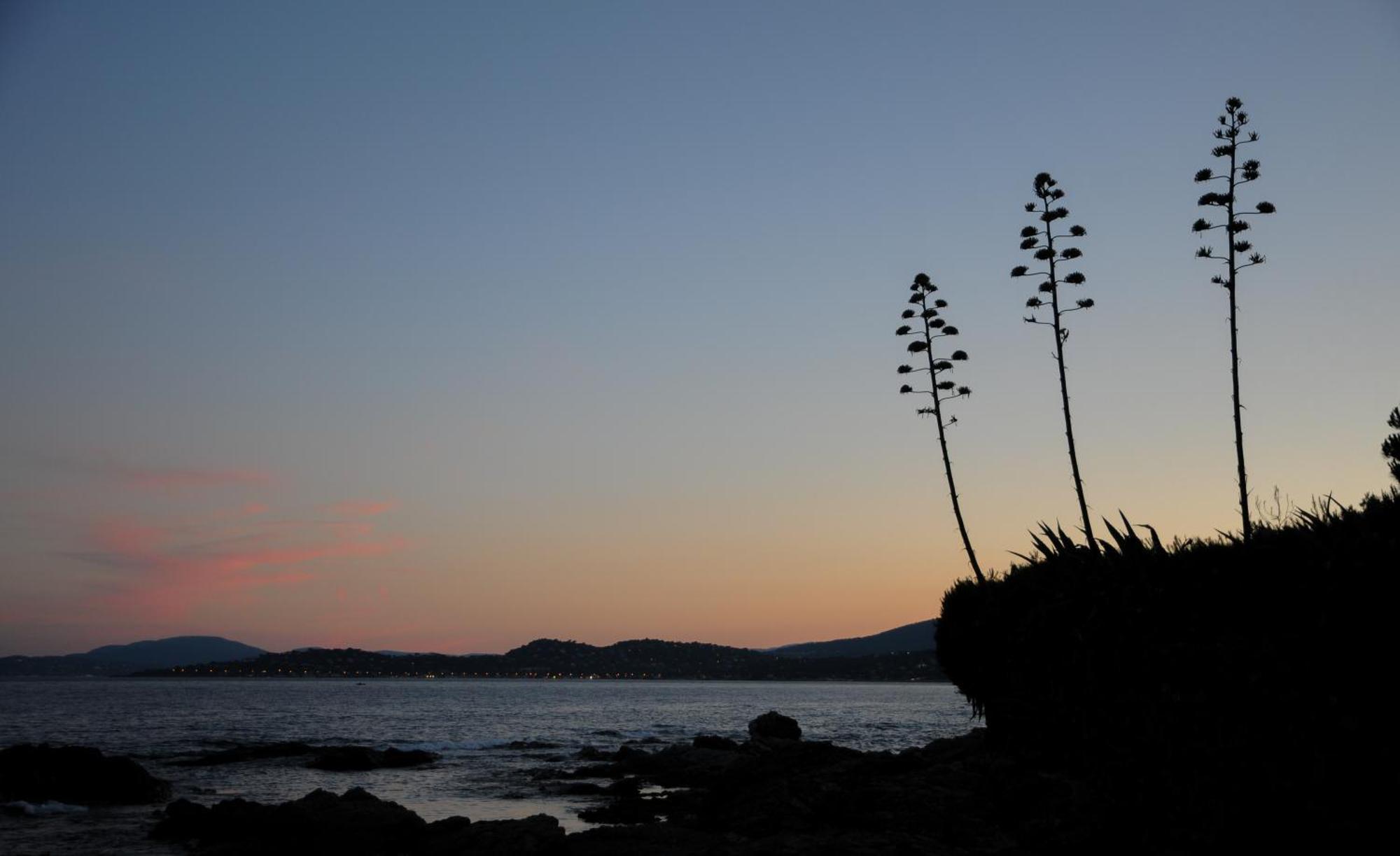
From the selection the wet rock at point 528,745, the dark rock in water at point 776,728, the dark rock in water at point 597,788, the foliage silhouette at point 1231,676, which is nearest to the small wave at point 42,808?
the dark rock in water at point 597,788

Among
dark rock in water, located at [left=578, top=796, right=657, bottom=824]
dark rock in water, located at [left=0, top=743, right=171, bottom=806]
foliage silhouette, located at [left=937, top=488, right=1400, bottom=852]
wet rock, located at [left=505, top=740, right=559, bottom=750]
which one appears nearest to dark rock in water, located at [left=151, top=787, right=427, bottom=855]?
dark rock in water, located at [left=578, top=796, right=657, bottom=824]

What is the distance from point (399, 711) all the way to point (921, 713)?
2220 inches

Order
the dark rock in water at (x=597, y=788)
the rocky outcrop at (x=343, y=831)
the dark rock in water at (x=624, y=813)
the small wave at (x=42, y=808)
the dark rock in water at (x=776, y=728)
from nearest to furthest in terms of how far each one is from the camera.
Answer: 1. the rocky outcrop at (x=343, y=831)
2. the dark rock in water at (x=624, y=813)
3. the small wave at (x=42, y=808)
4. the dark rock in water at (x=597, y=788)
5. the dark rock in water at (x=776, y=728)

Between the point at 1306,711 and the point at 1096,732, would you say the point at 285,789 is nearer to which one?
the point at 1096,732

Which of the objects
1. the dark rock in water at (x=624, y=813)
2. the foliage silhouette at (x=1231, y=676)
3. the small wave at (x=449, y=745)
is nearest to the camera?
the foliage silhouette at (x=1231, y=676)

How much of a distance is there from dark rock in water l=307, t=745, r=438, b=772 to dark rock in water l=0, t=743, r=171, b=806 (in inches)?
495

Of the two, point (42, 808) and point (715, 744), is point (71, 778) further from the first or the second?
point (715, 744)

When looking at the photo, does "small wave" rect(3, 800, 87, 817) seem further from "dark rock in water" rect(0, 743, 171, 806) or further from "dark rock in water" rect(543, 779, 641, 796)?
"dark rock in water" rect(543, 779, 641, 796)

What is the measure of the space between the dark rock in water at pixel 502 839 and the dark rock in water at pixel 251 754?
1260 inches

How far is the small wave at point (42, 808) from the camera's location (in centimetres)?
2627

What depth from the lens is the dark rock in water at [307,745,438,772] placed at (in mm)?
41875

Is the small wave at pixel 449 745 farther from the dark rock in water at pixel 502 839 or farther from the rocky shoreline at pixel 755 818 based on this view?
the dark rock in water at pixel 502 839

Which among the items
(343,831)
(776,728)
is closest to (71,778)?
(343,831)

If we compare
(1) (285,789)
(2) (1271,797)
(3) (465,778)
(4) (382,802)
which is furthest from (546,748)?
(2) (1271,797)
